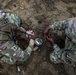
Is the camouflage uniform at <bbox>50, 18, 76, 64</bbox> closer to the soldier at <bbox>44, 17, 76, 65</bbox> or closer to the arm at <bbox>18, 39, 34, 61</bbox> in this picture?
the soldier at <bbox>44, 17, 76, 65</bbox>

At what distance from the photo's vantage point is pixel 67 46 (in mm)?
4461

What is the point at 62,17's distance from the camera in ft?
17.1

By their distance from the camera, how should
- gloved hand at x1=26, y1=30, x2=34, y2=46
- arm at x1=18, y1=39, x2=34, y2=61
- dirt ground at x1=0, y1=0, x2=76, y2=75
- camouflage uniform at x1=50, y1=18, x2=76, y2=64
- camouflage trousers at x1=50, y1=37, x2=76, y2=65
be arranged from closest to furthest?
camouflage uniform at x1=50, y1=18, x2=76, y2=64
camouflage trousers at x1=50, y1=37, x2=76, y2=65
arm at x1=18, y1=39, x2=34, y2=61
gloved hand at x1=26, y1=30, x2=34, y2=46
dirt ground at x1=0, y1=0, x2=76, y2=75

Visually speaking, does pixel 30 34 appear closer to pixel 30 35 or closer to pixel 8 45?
pixel 30 35

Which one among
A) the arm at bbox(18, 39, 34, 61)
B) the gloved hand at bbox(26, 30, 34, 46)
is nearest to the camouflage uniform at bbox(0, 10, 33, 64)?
the arm at bbox(18, 39, 34, 61)

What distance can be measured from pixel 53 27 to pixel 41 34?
60 cm

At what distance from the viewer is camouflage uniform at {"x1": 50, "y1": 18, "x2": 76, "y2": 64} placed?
3.97m

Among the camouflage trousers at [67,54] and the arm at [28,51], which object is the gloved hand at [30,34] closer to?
the arm at [28,51]

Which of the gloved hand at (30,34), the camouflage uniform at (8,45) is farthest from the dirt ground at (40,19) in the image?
the camouflage uniform at (8,45)

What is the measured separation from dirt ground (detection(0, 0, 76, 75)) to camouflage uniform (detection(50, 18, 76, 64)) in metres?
0.31

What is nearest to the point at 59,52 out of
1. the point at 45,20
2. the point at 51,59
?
the point at 51,59

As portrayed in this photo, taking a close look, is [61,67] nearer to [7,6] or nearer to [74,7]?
[74,7]

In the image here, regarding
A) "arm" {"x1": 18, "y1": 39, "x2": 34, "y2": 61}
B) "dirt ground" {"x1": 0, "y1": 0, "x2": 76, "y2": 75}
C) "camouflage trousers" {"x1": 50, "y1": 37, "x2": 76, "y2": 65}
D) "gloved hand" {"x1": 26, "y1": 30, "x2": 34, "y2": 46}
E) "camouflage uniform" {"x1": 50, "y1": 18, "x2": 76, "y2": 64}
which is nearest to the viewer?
"camouflage uniform" {"x1": 50, "y1": 18, "x2": 76, "y2": 64}

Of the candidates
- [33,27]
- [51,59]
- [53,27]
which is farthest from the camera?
[33,27]
